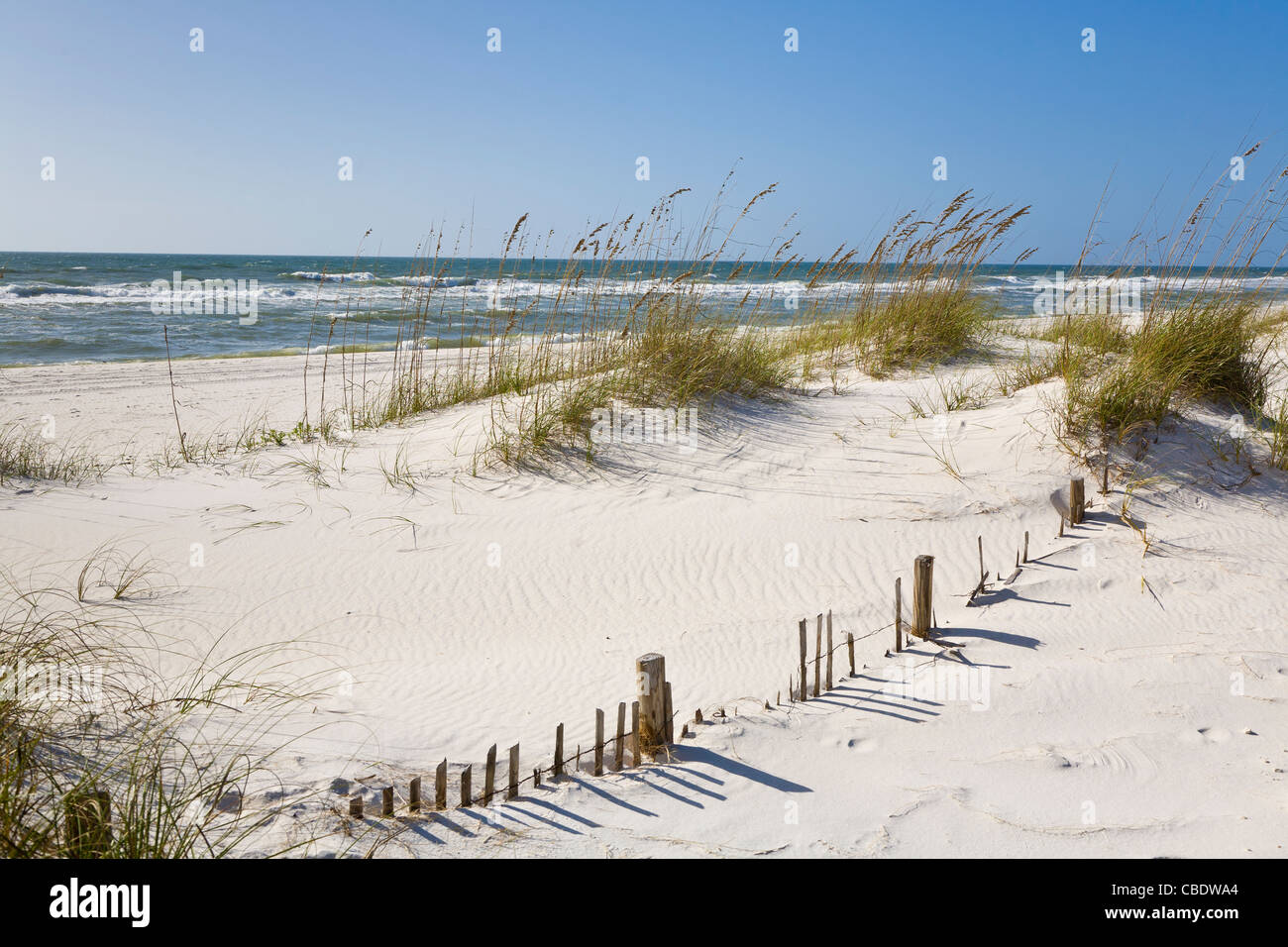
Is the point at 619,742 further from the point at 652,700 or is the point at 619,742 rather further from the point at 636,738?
the point at 652,700

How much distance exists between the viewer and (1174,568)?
404 cm

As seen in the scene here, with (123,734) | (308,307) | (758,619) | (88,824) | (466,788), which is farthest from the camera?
(308,307)

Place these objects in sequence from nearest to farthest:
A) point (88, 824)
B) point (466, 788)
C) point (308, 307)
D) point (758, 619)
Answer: point (88, 824) → point (466, 788) → point (758, 619) → point (308, 307)

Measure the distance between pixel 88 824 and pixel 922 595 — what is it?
9.71 feet

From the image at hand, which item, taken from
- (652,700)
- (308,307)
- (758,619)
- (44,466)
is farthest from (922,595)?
(308,307)

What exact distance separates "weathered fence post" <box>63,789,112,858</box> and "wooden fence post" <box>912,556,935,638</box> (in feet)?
9.44

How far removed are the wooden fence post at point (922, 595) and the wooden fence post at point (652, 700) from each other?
1.40m

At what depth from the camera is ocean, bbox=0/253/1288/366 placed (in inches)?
263

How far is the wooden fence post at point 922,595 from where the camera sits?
337 cm

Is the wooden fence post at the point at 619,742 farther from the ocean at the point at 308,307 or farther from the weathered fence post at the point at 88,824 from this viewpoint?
the ocean at the point at 308,307

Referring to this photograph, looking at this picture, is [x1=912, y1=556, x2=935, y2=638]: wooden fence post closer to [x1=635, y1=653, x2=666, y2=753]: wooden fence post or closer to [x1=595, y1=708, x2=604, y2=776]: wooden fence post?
[x1=635, y1=653, x2=666, y2=753]: wooden fence post

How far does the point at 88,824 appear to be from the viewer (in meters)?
1.83
